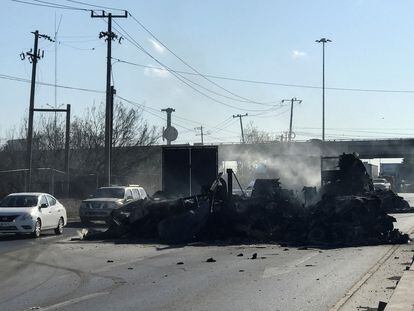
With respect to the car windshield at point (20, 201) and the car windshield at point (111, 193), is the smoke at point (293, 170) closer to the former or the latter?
the car windshield at point (111, 193)

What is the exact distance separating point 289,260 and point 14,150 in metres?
34.9

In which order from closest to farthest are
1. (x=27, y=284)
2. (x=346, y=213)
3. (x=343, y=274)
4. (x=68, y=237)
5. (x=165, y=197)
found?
(x=27, y=284) < (x=343, y=274) < (x=346, y=213) < (x=68, y=237) < (x=165, y=197)

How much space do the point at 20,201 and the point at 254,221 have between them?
792 cm

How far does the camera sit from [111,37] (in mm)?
36750

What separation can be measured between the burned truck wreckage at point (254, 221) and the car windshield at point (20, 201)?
2.58 meters

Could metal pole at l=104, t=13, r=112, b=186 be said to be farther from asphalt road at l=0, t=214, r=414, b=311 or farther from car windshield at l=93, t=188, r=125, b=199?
asphalt road at l=0, t=214, r=414, b=311

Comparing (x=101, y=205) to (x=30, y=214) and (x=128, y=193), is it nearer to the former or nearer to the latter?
(x=128, y=193)

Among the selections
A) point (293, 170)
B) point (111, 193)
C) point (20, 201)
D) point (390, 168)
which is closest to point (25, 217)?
point (20, 201)

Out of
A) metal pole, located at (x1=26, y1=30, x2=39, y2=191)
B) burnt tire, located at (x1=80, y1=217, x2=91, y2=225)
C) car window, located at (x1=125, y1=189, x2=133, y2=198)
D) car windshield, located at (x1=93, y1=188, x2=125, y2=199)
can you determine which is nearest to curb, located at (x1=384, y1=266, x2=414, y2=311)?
burnt tire, located at (x1=80, y1=217, x2=91, y2=225)

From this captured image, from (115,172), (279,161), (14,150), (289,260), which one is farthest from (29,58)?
(289,260)

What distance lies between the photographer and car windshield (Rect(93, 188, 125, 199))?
27.6 meters

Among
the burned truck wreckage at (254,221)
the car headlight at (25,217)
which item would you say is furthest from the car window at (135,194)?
the car headlight at (25,217)

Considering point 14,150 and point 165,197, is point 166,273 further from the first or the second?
point 14,150

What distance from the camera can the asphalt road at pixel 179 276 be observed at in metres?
8.88
